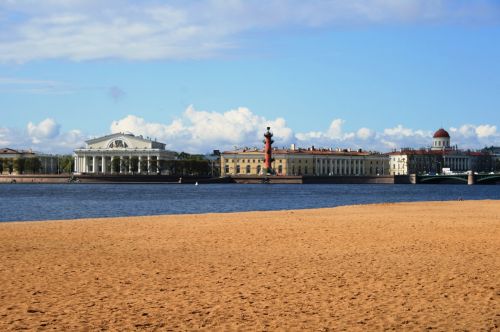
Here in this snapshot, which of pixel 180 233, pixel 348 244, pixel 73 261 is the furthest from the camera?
pixel 180 233

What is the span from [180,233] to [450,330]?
1005 centimetres

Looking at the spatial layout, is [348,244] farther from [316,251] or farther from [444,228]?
[444,228]

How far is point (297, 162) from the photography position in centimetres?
12838

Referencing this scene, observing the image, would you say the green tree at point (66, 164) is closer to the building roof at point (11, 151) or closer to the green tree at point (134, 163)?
the building roof at point (11, 151)

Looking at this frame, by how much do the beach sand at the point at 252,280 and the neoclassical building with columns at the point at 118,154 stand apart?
105312 millimetres

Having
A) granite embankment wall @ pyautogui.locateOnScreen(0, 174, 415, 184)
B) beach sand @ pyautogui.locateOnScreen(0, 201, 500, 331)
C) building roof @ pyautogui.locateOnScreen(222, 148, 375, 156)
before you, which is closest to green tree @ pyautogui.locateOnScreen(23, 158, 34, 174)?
granite embankment wall @ pyautogui.locateOnScreen(0, 174, 415, 184)

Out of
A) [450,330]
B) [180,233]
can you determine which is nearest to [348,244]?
[180,233]

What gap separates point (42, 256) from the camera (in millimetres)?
11961

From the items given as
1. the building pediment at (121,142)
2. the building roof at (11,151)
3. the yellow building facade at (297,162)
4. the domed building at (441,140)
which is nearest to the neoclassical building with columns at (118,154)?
the building pediment at (121,142)

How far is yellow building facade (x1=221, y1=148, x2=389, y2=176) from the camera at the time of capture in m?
128

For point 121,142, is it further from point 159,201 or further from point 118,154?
point 159,201

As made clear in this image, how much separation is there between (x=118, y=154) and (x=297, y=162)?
29.5 meters

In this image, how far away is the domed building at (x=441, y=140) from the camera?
6078 inches

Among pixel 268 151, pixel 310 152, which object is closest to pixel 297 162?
pixel 310 152
